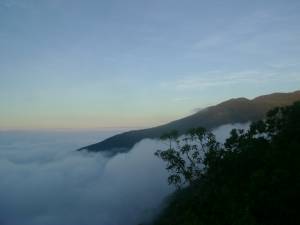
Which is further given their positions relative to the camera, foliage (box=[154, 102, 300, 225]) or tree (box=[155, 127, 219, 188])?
tree (box=[155, 127, 219, 188])

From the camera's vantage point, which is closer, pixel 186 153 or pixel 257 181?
pixel 257 181

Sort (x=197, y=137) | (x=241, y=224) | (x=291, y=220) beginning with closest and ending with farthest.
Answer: (x=241, y=224) < (x=291, y=220) < (x=197, y=137)

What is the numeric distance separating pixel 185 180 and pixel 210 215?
88.9 feet

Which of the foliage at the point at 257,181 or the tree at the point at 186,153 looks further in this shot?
the tree at the point at 186,153

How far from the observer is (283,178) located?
1273 inches

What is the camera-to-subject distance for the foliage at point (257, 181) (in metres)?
30.9

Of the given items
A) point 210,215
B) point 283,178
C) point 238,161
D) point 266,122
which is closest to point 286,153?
point 283,178

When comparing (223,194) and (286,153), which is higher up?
(286,153)

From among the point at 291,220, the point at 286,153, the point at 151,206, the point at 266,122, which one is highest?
the point at 266,122

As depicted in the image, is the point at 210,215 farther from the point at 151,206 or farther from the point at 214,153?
the point at 151,206

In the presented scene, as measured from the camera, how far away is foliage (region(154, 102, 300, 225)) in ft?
101

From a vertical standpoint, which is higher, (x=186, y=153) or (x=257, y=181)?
(x=186, y=153)

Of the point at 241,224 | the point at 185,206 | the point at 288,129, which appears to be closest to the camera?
the point at 241,224

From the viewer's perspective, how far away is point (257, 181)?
1335 inches
